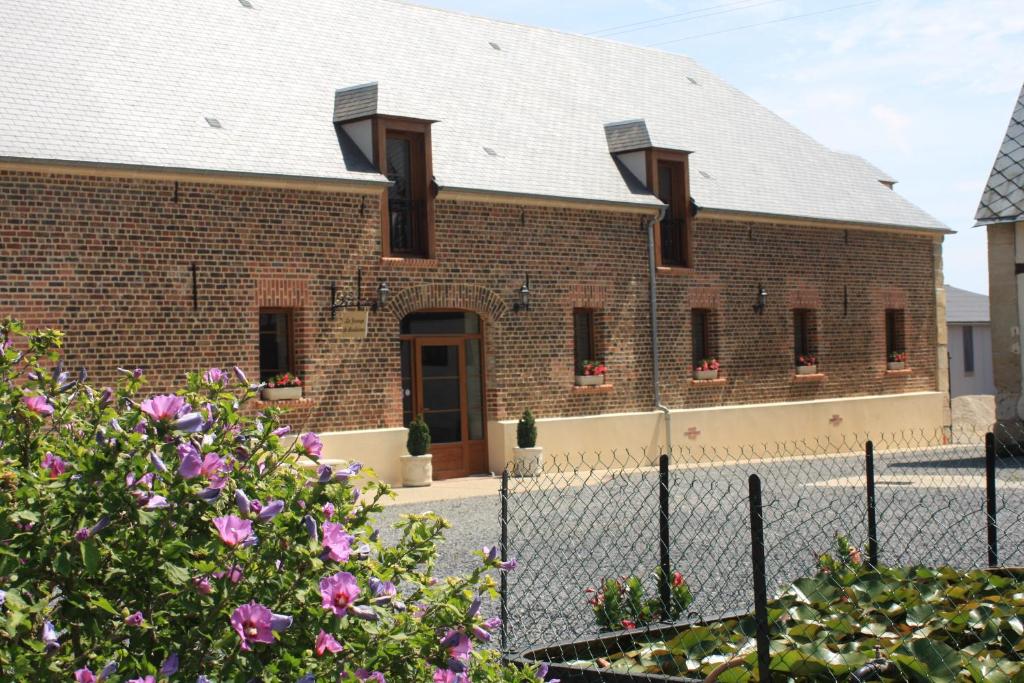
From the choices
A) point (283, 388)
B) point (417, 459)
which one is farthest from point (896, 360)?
point (283, 388)

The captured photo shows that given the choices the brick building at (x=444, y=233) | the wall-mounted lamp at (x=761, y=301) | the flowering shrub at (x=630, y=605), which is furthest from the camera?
the wall-mounted lamp at (x=761, y=301)

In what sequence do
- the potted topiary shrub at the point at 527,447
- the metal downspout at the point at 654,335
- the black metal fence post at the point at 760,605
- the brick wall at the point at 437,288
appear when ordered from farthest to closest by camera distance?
the metal downspout at the point at 654,335 < the potted topiary shrub at the point at 527,447 < the brick wall at the point at 437,288 < the black metal fence post at the point at 760,605

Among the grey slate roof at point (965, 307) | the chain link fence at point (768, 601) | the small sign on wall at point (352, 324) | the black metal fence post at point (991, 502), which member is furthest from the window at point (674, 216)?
the grey slate roof at point (965, 307)

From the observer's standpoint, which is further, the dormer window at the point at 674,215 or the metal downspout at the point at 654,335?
the dormer window at the point at 674,215

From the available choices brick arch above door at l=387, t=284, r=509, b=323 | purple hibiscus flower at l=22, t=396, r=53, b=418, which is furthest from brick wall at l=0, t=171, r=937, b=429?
purple hibiscus flower at l=22, t=396, r=53, b=418

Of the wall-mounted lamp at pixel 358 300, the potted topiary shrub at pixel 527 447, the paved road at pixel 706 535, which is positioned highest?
the wall-mounted lamp at pixel 358 300

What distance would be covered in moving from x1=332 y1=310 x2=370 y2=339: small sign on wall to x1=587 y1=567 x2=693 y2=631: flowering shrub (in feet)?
36.2

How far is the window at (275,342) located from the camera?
55.7 ft

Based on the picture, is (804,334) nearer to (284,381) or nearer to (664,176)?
(664,176)

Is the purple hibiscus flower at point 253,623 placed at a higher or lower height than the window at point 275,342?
lower

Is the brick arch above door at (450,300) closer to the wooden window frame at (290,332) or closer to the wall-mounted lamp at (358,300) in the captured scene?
the wall-mounted lamp at (358,300)

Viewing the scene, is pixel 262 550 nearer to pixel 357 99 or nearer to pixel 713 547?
pixel 713 547

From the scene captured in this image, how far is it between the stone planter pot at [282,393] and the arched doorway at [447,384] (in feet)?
6.90

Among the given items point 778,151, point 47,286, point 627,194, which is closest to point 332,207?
point 47,286
